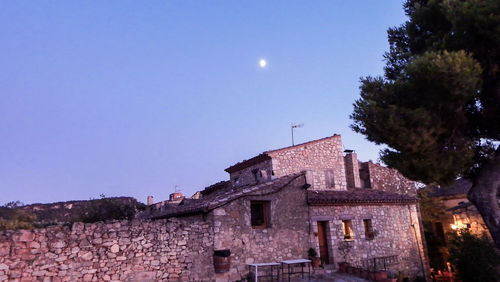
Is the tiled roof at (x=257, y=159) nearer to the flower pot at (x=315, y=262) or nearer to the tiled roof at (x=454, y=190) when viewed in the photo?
the flower pot at (x=315, y=262)

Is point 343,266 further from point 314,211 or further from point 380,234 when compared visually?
point 380,234

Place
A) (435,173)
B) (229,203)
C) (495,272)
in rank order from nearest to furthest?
(435,173)
(229,203)
(495,272)

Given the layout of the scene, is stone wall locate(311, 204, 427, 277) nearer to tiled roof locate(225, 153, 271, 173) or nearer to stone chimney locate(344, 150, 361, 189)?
stone chimney locate(344, 150, 361, 189)

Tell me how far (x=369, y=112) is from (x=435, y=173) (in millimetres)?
2248

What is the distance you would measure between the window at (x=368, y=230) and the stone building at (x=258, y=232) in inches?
1.8

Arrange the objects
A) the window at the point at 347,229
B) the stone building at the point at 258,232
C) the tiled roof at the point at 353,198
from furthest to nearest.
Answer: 1. the window at the point at 347,229
2. the tiled roof at the point at 353,198
3. the stone building at the point at 258,232

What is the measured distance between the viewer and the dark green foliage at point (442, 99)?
24.4 feet

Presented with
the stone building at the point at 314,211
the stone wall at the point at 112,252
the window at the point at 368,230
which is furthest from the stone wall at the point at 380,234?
the stone wall at the point at 112,252

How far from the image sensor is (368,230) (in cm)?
1550

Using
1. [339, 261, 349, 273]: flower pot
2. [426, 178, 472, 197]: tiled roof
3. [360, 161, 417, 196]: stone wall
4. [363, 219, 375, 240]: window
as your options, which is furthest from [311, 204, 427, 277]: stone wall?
[426, 178, 472, 197]: tiled roof

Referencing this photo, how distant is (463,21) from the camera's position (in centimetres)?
777

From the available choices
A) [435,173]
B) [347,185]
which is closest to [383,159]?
[435,173]

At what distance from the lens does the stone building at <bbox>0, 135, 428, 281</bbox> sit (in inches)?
334

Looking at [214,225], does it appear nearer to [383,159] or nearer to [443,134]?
[383,159]
